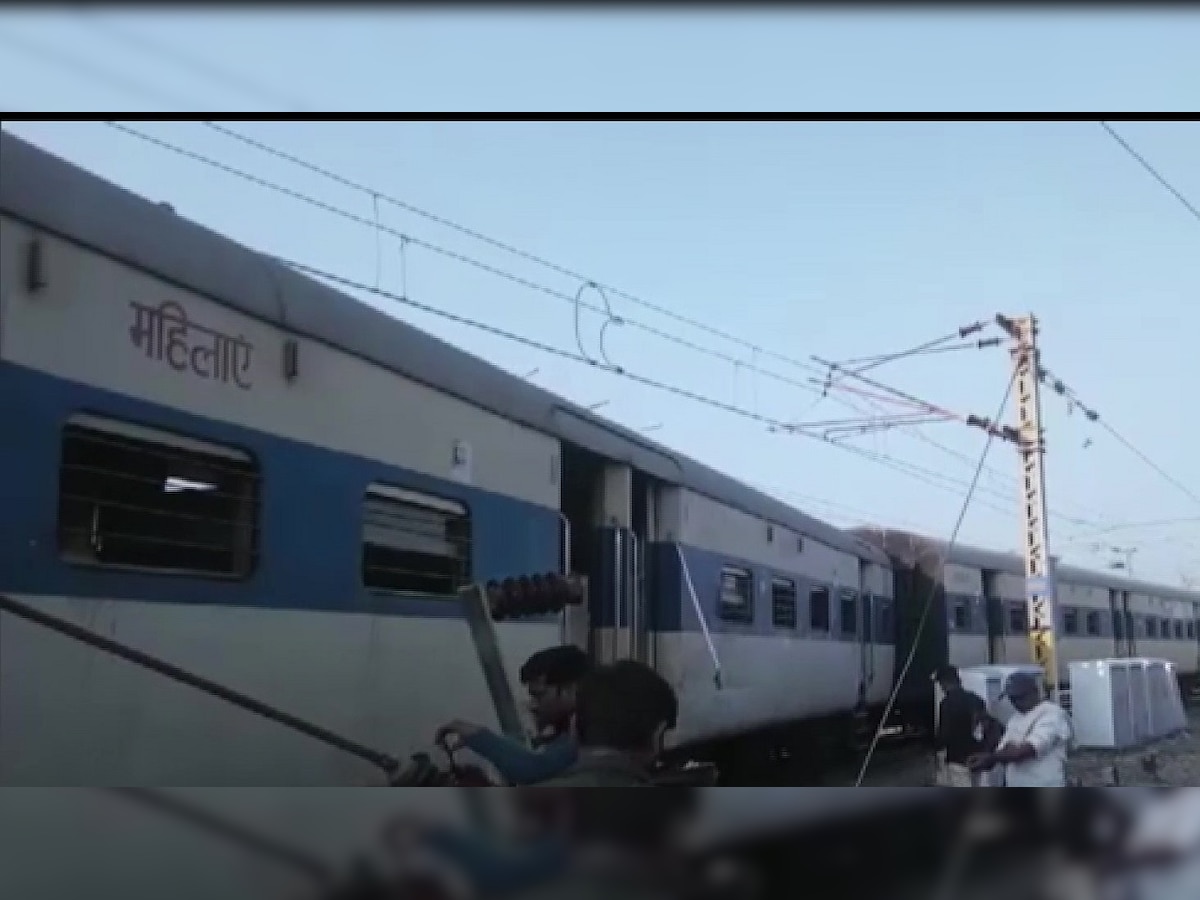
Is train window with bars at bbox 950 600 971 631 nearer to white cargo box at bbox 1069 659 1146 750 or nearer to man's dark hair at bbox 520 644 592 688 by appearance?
white cargo box at bbox 1069 659 1146 750

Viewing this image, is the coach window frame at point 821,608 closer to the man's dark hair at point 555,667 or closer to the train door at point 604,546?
the train door at point 604,546

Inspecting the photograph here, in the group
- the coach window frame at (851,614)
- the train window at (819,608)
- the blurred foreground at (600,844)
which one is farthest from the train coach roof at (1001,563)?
→ the blurred foreground at (600,844)

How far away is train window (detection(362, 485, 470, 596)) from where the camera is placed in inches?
142

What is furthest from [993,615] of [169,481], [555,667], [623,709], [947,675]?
[169,481]

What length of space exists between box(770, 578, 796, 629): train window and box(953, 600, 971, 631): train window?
1.82 feet

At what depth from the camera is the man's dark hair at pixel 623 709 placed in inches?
119

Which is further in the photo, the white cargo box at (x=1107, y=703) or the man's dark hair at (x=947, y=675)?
the man's dark hair at (x=947, y=675)

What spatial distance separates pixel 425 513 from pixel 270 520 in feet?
1.64

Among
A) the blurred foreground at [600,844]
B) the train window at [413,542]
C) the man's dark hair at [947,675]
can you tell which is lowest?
the blurred foreground at [600,844]

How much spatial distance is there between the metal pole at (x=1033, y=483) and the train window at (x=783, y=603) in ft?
2.53

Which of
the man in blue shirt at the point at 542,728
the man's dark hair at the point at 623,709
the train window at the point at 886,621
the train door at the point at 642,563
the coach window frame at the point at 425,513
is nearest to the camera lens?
the man's dark hair at the point at 623,709

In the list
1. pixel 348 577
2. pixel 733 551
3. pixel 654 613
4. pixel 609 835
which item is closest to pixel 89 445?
pixel 348 577

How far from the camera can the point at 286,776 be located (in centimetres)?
334

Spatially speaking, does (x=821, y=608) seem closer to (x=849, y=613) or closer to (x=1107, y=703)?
(x=849, y=613)
